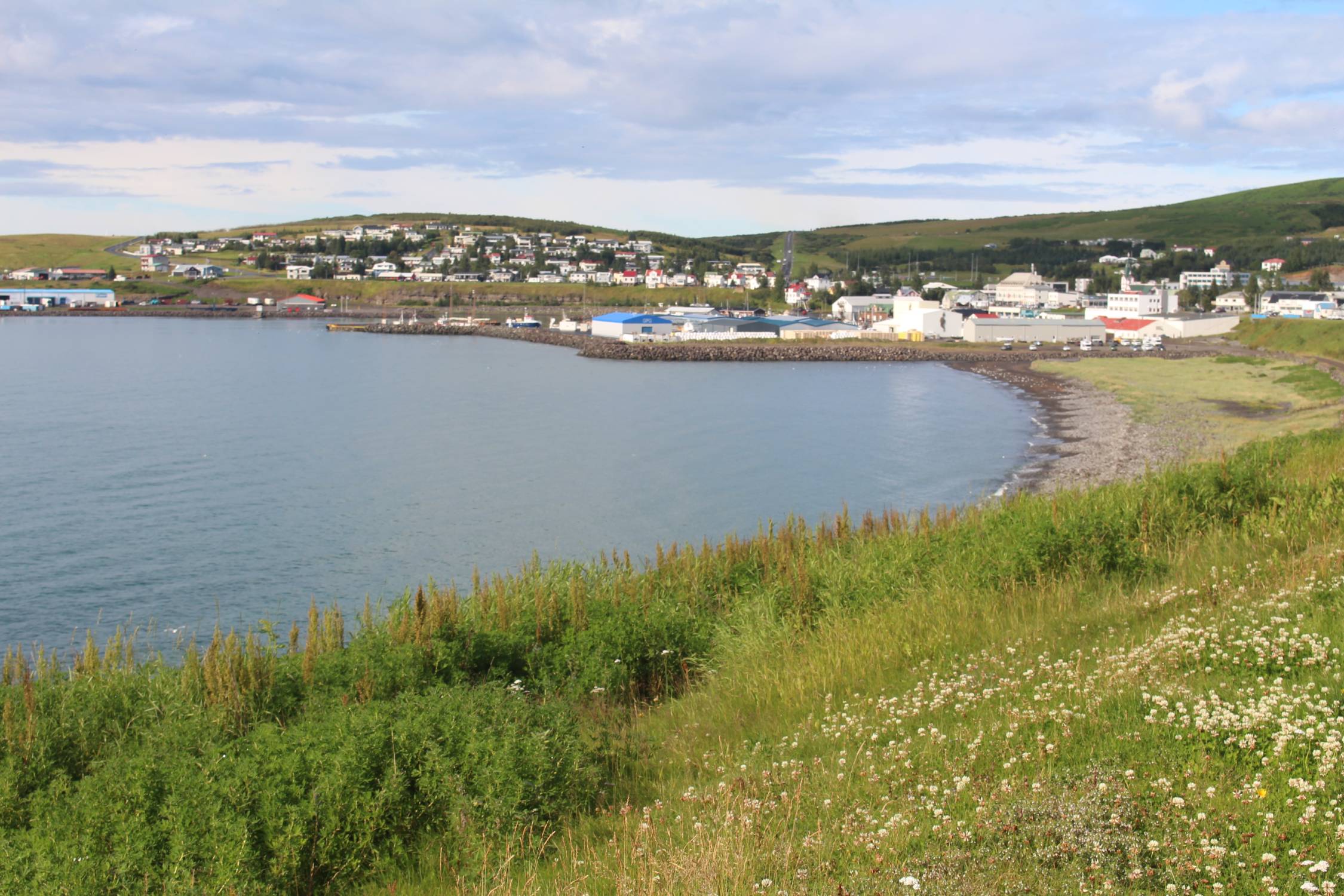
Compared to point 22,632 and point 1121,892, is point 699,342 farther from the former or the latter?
point 1121,892

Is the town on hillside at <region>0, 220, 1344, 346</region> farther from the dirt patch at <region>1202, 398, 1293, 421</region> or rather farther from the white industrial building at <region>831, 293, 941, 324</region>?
the dirt patch at <region>1202, 398, 1293, 421</region>

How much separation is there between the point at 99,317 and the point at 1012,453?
97013 millimetres

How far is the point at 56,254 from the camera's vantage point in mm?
141250

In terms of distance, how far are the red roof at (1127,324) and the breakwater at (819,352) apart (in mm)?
9959

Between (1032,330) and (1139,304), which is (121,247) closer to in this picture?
(1032,330)

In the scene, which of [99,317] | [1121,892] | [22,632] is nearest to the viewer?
[1121,892]

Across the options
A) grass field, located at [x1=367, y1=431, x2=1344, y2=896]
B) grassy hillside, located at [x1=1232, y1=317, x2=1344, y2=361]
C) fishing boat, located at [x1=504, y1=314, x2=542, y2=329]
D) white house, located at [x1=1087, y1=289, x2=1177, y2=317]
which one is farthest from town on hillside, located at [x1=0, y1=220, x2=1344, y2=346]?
grass field, located at [x1=367, y1=431, x2=1344, y2=896]

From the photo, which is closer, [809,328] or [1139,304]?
[809,328]

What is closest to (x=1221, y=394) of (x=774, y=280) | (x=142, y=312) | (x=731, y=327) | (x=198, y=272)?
(x=731, y=327)

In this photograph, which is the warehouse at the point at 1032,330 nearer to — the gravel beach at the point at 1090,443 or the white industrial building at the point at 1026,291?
the white industrial building at the point at 1026,291

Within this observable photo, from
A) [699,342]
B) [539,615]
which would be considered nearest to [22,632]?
[539,615]

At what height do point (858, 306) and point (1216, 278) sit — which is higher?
point (1216, 278)

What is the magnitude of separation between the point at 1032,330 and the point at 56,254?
424ft

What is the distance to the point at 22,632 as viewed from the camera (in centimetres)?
1284
